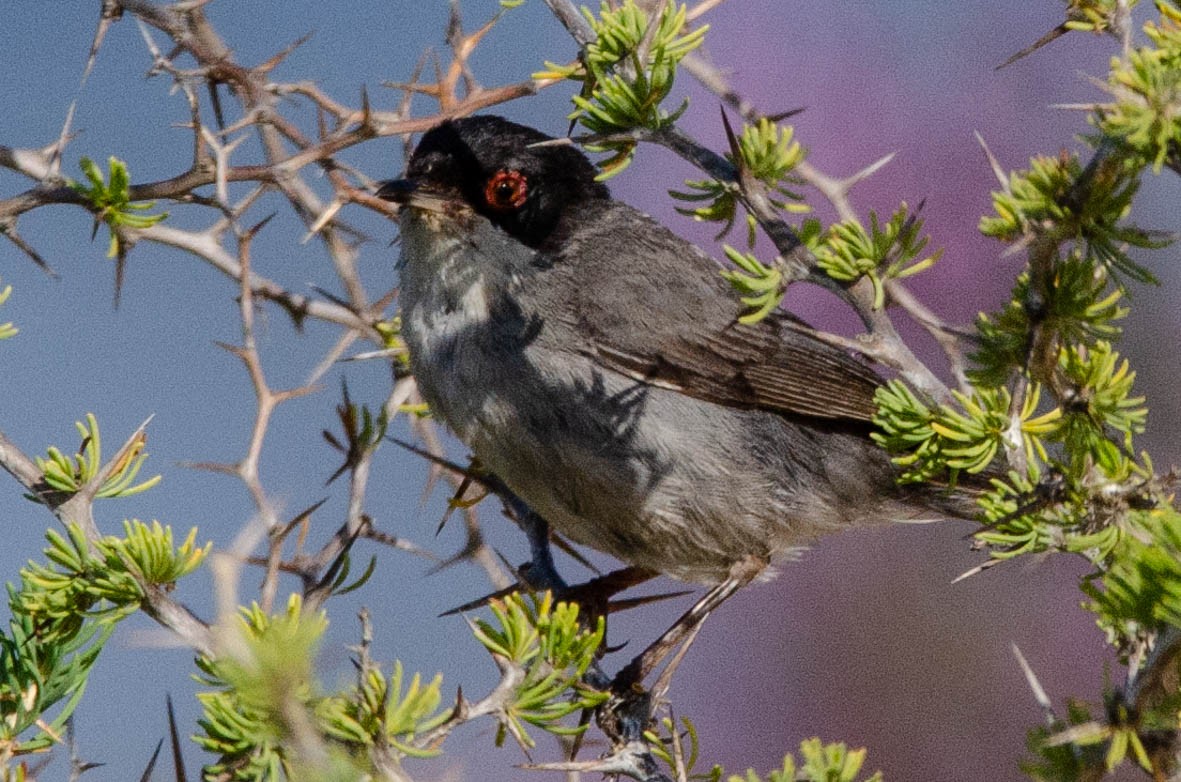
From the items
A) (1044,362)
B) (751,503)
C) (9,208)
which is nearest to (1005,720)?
(751,503)

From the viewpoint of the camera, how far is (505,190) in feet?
11.6

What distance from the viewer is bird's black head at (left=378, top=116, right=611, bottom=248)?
136 inches

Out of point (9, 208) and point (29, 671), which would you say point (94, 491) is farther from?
point (9, 208)

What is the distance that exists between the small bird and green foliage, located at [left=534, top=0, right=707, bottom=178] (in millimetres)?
1183

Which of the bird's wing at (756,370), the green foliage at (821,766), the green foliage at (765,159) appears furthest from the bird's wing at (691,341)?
the green foliage at (821,766)

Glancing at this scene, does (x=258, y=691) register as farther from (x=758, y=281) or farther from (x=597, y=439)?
(x=597, y=439)

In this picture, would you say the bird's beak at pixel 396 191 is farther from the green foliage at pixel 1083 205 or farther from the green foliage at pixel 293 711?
the green foliage at pixel 1083 205

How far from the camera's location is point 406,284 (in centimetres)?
348

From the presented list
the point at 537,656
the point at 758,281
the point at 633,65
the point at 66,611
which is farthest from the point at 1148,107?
the point at 66,611

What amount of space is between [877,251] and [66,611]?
4.68 feet

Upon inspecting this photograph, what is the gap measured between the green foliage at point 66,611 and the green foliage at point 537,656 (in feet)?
1.54

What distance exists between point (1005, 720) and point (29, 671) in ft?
8.14

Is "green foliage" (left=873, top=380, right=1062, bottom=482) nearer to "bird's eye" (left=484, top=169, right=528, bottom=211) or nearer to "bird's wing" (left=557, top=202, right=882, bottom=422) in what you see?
"bird's wing" (left=557, top=202, right=882, bottom=422)

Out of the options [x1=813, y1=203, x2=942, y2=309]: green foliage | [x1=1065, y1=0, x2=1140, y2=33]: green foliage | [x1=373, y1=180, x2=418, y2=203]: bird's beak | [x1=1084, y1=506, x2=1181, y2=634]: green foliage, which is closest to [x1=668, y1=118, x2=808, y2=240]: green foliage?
[x1=813, y1=203, x2=942, y2=309]: green foliage
